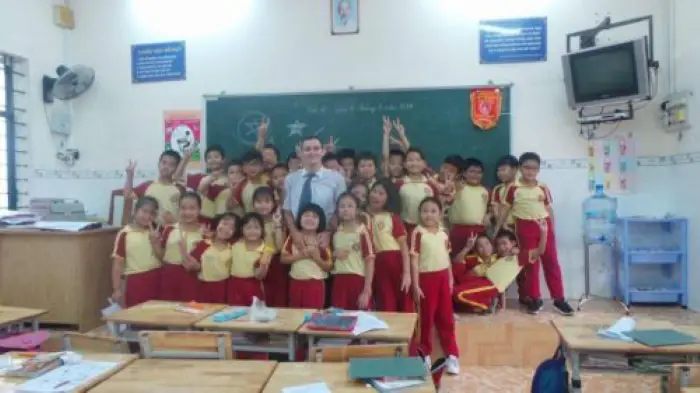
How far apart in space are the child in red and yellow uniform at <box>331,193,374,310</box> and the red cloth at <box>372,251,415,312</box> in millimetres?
166

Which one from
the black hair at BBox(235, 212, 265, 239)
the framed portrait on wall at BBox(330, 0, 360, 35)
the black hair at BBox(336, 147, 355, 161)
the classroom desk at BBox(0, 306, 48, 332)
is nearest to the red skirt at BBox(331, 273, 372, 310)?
the black hair at BBox(235, 212, 265, 239)

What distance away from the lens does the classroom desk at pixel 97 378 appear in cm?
170

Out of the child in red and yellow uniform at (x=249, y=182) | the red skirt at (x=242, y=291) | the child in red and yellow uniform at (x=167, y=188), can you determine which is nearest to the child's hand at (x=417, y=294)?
the red skirt at (x=242, y=291)

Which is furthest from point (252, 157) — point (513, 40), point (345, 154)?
point (513, 40)

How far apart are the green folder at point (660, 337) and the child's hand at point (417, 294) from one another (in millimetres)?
1337

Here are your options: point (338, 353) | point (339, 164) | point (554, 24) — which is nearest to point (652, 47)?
point (554, 24)

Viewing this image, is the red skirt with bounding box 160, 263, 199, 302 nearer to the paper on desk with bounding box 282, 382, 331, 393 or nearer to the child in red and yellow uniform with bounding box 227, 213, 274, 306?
the child in red and yellow uniform with bounding box 227, 213, 274, 306

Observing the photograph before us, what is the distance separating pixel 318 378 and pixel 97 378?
2.37 ft

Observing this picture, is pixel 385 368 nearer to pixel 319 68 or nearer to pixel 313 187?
pixel 313 187

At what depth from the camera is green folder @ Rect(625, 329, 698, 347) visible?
2.05m

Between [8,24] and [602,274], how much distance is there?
17.5 feet

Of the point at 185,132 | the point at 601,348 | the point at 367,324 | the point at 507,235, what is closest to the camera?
the point at 601,348

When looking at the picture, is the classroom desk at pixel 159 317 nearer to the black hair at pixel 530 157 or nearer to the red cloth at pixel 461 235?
the red cloth at pixel 461 235

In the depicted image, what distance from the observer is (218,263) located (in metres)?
3.34
